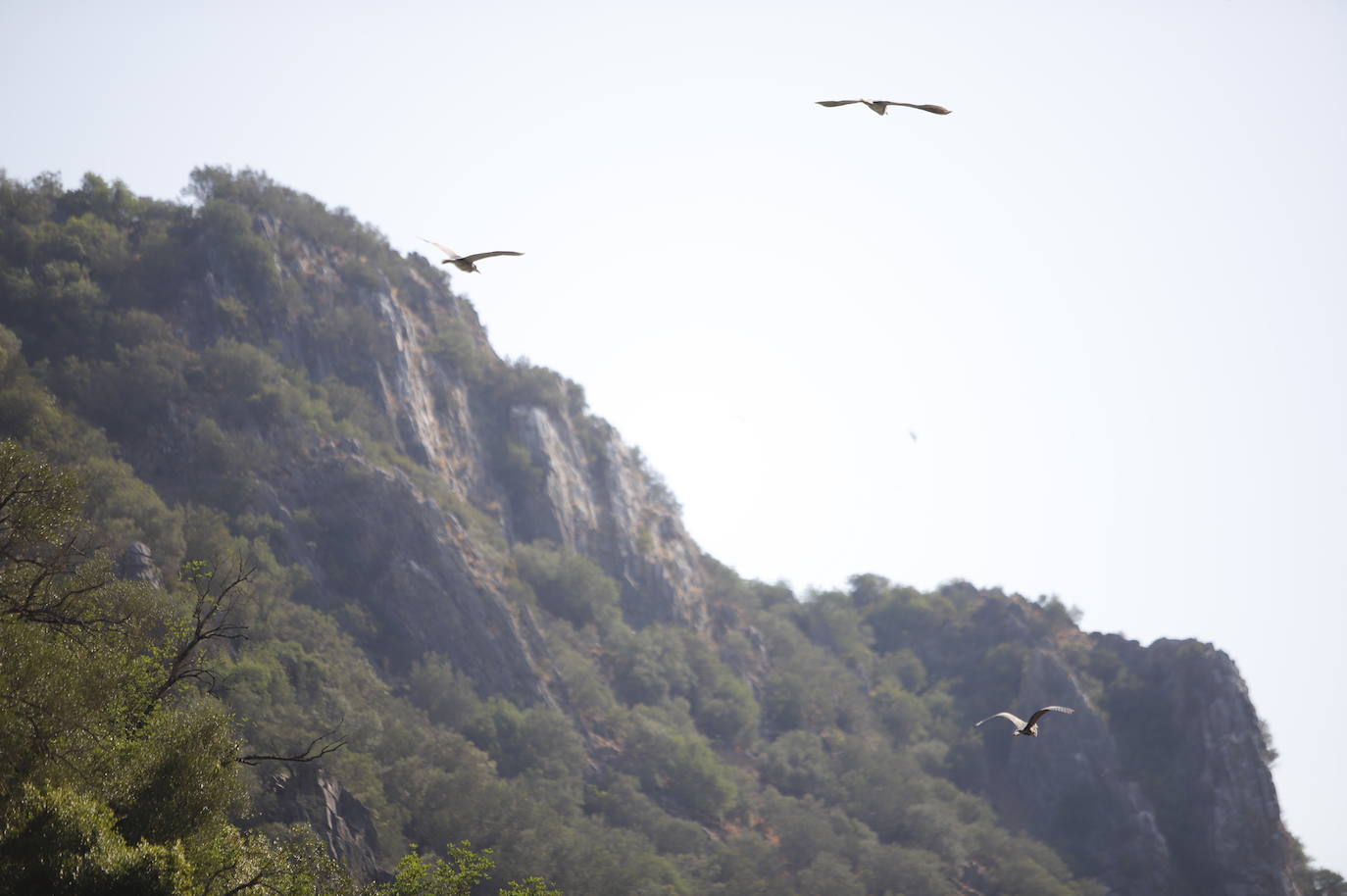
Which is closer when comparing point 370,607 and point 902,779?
point 370,607

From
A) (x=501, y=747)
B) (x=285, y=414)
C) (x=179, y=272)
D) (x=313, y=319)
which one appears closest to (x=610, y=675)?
(x=501, y=747)

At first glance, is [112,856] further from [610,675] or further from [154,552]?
[610,675]

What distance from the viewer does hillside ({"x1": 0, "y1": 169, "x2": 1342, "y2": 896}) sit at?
201ft

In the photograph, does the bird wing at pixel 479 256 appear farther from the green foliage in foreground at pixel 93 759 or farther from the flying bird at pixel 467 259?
the green foliage in foreground at pixel 93 759

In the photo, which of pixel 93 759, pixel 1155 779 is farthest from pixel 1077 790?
pixel 93 759

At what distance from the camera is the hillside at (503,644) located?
61375mm

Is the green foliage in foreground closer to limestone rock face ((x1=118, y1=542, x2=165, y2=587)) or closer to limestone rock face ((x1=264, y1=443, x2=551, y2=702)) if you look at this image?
limestone rock face ((x1=118, y1=542, x2=165, y2=587))

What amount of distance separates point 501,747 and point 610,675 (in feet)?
61.1

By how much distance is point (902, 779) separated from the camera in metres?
92.9

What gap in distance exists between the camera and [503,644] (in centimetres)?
7725

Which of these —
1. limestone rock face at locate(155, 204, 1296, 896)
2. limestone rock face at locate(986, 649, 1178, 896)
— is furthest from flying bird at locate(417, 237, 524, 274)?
limestone rock face at locate(986, 649, 1178, 896)

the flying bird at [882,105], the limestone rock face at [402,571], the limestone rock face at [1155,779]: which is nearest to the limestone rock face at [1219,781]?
the limestone rock face at [1155,779]

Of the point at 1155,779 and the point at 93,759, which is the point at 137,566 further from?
the point at 1155,779

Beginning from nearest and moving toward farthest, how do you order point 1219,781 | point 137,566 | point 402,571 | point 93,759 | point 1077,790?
point 93,759
point 137,566
point 402,571
point 1219,781
point 1077,790
